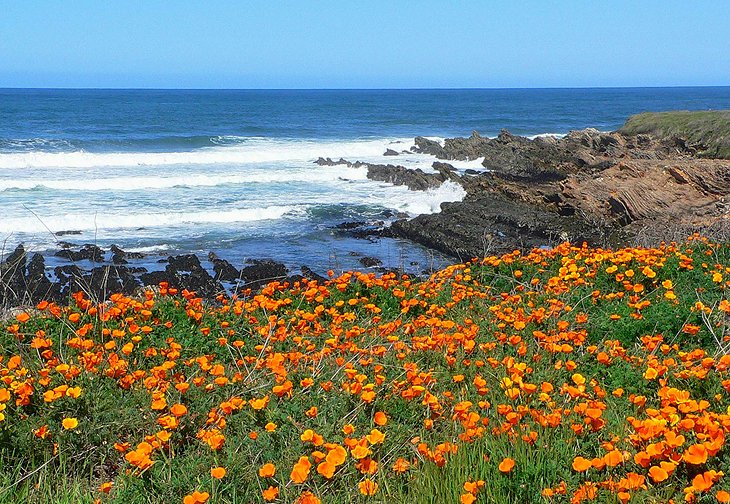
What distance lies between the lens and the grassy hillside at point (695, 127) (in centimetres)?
2586

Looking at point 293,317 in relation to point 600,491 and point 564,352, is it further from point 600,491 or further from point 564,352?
point 600,491

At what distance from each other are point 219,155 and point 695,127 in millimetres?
20938

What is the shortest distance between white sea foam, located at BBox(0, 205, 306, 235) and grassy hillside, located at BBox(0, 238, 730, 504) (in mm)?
11806

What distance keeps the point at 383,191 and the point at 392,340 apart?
61.0 ft

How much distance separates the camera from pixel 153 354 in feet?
15.0

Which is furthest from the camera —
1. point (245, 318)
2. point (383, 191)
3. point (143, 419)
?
point (383, 191)

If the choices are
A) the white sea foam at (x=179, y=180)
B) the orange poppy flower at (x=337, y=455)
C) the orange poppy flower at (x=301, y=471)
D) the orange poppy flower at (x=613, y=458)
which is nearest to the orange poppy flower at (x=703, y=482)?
the orange poppy flower at (x=613, y=458)

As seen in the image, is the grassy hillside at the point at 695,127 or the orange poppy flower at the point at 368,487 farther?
the grassy hillside at the point at 695,127

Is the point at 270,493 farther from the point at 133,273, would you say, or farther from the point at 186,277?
the point at 133,273

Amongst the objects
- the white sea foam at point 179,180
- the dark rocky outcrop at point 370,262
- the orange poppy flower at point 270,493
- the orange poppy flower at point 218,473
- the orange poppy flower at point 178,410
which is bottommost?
the dark rocky outcrop at point 370,262

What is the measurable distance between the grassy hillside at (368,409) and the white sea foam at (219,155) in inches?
1031

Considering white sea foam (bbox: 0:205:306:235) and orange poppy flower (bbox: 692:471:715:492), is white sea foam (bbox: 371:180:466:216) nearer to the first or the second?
white sea foam (bbox: 0:205:306:235)

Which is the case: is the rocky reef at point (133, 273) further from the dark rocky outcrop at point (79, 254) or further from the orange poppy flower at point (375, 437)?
the orange poppy flower at point (375, 437)

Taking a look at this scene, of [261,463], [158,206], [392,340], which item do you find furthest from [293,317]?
[158,206]
